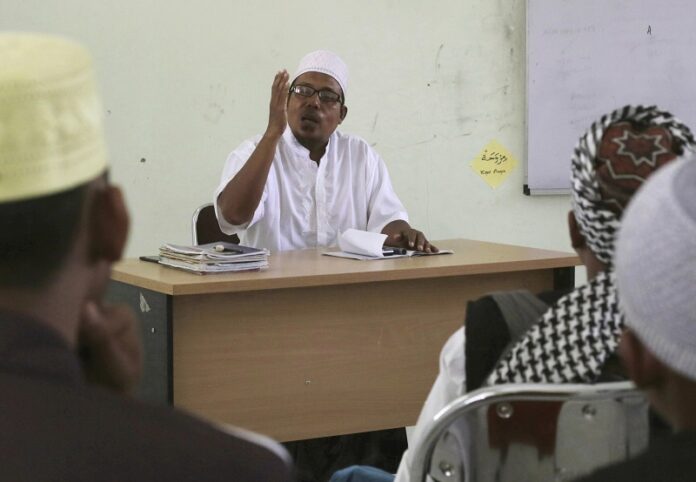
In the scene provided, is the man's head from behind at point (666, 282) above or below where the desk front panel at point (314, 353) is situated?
above

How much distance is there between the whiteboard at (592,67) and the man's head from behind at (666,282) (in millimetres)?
4004

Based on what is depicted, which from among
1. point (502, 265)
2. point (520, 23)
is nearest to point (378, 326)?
point (502, 265)

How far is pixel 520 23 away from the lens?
15.6ft

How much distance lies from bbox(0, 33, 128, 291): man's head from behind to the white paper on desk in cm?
237

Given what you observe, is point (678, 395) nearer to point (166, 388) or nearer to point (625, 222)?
point (625, 222)

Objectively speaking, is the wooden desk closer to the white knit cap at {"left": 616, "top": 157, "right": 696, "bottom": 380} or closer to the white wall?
the white wall

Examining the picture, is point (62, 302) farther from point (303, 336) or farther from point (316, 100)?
point (316, 100)

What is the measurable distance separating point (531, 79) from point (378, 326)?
7.26 ft

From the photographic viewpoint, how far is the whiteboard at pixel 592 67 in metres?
4.78

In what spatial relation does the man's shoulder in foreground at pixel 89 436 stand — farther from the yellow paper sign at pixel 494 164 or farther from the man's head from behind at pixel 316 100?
the yellow paper sign at pixel 494 164

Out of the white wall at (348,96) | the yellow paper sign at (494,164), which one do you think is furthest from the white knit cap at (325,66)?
the yellow paper sign at (494,164)

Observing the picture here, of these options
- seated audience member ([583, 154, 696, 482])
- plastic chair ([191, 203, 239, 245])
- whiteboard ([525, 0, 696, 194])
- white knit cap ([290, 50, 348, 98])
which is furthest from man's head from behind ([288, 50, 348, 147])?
seated audience member ([583, 154, 696, 482])

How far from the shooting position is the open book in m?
3.18

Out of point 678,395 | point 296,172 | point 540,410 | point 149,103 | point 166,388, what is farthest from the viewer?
point 149,103
